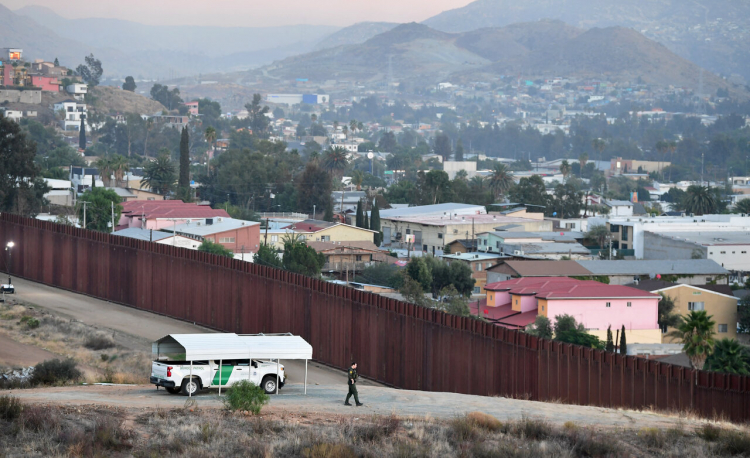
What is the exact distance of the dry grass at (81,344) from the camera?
29.8 m

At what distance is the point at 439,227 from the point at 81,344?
77.0 metres

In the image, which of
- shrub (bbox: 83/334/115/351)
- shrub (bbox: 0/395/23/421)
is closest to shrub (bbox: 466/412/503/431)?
shrub (bbox: 0/395/23/421)

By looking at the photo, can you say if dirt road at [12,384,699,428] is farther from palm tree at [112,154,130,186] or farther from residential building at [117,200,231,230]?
palm tree at [112,154,130,186]

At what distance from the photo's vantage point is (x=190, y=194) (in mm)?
130125

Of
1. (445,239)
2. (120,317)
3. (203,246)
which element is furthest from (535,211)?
(120,317)

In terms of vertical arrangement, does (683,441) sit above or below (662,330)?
above

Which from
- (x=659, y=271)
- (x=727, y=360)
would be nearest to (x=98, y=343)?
(x=727, y=360)

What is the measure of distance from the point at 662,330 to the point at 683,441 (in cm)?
5137

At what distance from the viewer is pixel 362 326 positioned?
32.9 m

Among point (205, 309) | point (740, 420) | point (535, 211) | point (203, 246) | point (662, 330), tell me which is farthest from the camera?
point (535, 211)

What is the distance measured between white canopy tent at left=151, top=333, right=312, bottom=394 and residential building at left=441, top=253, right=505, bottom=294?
196 ft

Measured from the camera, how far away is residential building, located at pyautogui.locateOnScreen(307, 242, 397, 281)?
87125 mm

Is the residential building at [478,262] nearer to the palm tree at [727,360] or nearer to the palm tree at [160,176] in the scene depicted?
the palm tree at [727,360]

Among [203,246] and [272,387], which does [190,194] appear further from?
[272,387]
